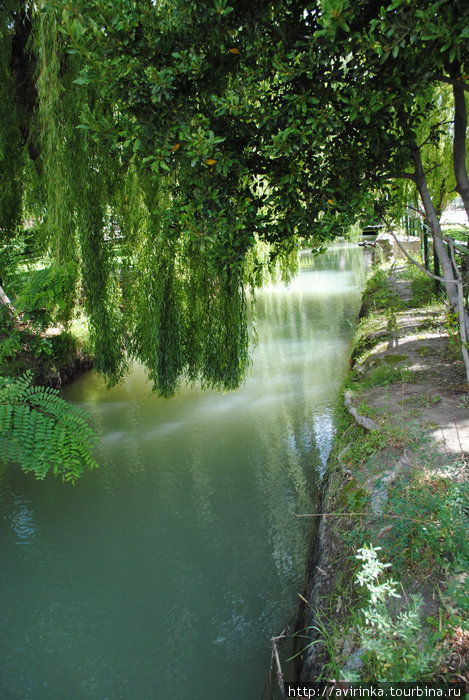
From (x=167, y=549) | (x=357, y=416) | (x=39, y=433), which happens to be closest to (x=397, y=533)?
(x=357, y=416)

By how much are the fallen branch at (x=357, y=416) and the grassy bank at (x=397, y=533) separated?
1 centimetres

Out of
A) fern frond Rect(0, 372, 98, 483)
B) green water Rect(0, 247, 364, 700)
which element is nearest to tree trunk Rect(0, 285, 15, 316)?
green water Rect(0, 247, 364, 700)

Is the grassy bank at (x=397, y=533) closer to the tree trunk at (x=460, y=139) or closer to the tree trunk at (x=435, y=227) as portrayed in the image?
the tree trunk at (x=435, y=227)

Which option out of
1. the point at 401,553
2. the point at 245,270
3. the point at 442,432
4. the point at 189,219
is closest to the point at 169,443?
the point at 245,270

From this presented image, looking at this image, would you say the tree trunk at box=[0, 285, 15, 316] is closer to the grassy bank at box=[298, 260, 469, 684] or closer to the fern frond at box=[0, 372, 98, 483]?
the fern frond at box=[0, 372, 98, 483]

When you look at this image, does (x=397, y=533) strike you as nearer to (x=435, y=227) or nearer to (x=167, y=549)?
(x=167, y=549)

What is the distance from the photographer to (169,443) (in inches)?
256

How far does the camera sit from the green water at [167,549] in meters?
3.40

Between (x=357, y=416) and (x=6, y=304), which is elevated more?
(x=6, y=304)

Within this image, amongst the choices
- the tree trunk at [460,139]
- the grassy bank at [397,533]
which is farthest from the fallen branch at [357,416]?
the tree trunk at [460,139]

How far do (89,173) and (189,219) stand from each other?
2.05 meters

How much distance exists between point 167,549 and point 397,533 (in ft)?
8.05

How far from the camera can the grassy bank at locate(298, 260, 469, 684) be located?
2105 mm

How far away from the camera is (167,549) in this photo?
4.53 m
